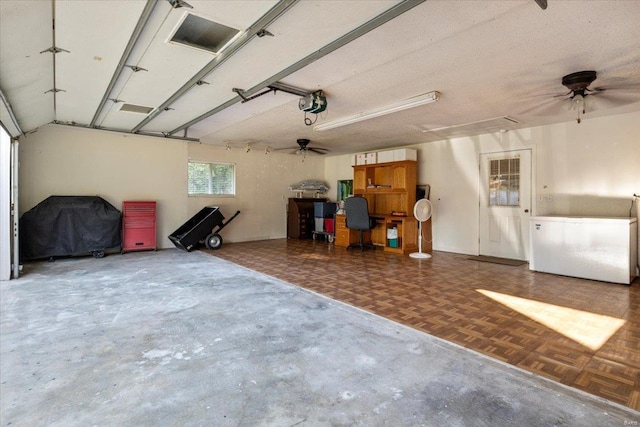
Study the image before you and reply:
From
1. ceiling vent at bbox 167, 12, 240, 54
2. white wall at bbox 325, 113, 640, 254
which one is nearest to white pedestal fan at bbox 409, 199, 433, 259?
white wall at bbox 325, 113, 640, 254

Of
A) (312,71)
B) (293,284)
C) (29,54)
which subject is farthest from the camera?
(293,284)

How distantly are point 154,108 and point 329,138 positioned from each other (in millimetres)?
3555

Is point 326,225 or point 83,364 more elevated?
point 326,225

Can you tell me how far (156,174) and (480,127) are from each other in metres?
6.91

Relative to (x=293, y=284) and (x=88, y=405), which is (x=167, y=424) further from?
(x=293, y=284)

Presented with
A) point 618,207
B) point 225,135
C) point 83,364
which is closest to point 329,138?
point 225,135

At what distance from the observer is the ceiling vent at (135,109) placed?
16.7 ft

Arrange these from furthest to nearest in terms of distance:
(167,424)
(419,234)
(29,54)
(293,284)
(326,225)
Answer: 1. (326,225)
2. (419,234)
3. (293,284)
4. (29,54)
5. (167,424)

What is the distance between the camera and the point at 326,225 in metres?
9.11

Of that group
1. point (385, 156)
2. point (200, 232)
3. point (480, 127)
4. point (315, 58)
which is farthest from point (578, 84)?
point (200, 232)

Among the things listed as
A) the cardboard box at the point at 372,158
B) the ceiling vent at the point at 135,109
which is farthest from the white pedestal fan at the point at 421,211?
the ceiling vent at the point at 135,109

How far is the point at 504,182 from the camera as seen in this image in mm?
6609

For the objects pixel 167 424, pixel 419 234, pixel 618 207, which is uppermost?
pixel 618 207

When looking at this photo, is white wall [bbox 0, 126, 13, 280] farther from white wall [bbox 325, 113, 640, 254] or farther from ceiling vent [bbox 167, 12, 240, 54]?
white wall [bbox 325, 113, 640, 254]
